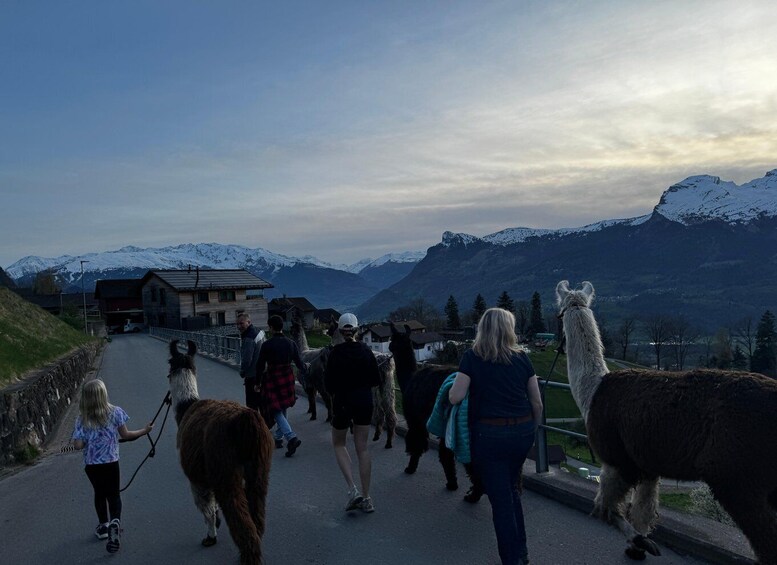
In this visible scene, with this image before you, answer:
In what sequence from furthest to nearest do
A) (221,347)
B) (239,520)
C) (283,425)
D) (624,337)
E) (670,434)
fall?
(624,337), (221,347), (283,425), (239,520), (670,434)

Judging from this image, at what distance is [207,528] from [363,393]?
1849 mm

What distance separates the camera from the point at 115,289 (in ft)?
271

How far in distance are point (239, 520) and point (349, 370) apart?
166cm

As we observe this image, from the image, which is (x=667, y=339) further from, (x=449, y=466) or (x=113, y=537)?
(x=113, y=537)

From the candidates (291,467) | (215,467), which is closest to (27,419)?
(291,467)

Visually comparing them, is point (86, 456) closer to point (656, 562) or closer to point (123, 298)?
point (656, 562)

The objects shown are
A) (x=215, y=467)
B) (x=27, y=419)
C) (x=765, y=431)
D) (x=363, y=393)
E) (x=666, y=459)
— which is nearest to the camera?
(x=765, y=431)

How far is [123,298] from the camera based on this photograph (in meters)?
79.3

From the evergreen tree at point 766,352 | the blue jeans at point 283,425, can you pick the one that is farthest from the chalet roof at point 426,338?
the blue jeans at point 283,425

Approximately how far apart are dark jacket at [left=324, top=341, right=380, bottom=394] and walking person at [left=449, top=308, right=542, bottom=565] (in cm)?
168

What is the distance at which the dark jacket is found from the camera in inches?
212

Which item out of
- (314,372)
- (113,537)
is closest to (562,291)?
(113,537)

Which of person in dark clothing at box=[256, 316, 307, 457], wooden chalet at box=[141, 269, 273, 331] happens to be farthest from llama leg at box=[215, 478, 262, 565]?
wooden chalet at box=[141, 269, 273, 331]

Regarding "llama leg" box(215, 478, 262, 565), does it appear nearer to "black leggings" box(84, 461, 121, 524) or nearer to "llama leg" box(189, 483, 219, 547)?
"llama leg" box(189, 483, 219, 547)
